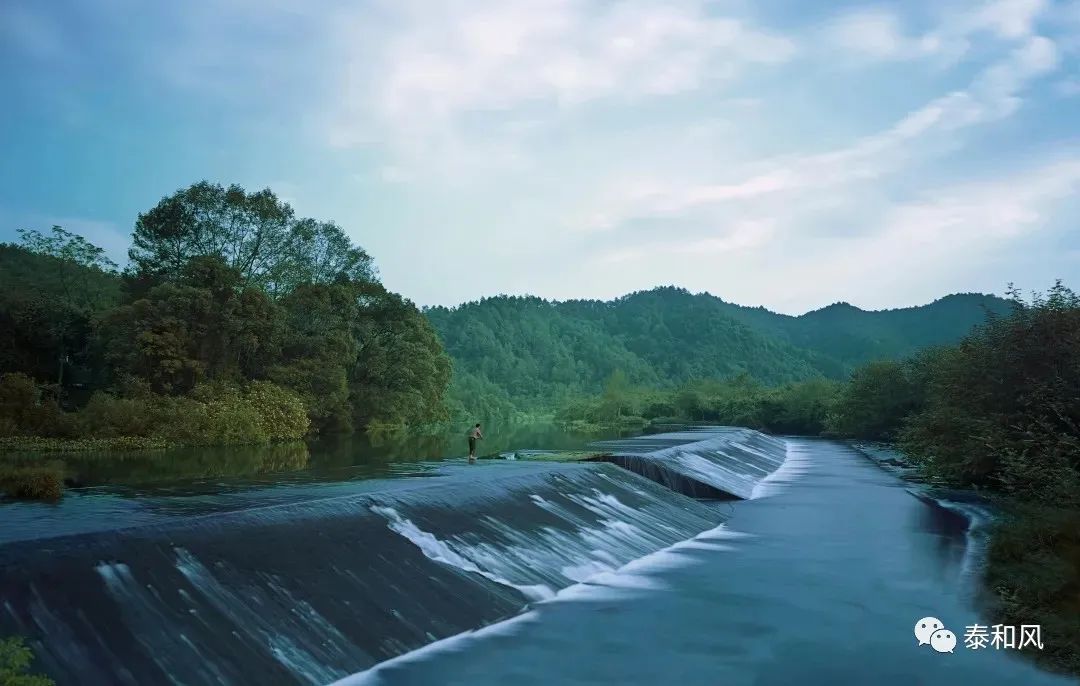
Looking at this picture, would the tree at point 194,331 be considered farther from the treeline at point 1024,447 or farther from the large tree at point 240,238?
the treeline at point 1024,447

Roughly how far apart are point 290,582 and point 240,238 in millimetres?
47651

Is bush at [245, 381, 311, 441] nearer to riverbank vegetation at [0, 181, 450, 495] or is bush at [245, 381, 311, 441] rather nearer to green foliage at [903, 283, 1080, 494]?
riverbank vegetation at [0, 181, 450, 495]

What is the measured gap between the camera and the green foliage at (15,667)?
256 inches

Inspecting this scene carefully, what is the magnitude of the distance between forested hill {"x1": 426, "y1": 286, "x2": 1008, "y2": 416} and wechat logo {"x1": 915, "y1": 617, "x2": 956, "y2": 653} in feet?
368

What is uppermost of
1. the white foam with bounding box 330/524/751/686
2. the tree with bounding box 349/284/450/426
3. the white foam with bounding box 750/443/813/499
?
the tree with bounding box 349/284/450/426

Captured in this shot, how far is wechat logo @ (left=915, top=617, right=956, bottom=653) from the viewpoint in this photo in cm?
1172

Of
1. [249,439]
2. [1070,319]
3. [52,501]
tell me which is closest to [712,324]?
[249,439]

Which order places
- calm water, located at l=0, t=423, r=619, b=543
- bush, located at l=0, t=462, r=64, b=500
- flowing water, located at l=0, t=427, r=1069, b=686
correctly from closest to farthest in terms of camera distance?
flowing water, located at l=0, t=427, r=1069, b=686 < calm water, located at l=0, t=423, r=619, b=543 < bush, located at l=0, t=462, r=64, b=500

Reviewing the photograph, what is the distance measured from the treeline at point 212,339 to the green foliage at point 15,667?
30553mm

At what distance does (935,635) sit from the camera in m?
12.1

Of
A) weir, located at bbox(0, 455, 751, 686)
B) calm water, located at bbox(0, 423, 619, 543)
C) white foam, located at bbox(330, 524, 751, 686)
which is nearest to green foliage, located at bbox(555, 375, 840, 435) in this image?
calm water, located at bbox(0, 423, 619, 543)

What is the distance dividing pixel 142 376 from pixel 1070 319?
36.6 m

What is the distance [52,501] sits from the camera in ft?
46.4

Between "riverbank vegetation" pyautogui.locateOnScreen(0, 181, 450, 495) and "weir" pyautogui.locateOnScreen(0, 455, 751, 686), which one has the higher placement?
"riverbank vegetation" pyautogui.locateOnScreen(0, 181, 450, 495)
